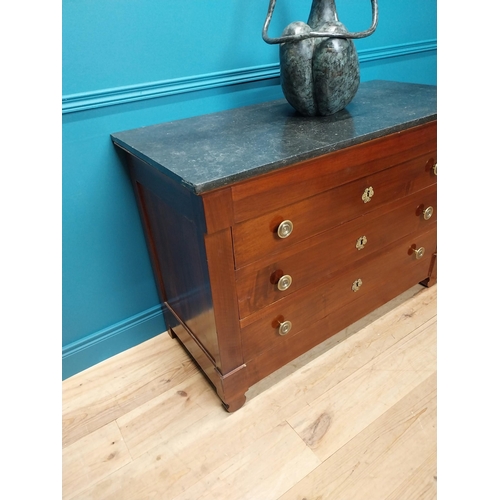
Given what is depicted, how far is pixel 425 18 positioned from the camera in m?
1.91

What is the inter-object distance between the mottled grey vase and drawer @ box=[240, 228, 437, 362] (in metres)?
0.55

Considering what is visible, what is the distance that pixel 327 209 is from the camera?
3.73ft

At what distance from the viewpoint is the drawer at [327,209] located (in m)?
1.02

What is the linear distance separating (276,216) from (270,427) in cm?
68

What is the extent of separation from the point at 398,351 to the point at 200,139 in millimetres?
1041

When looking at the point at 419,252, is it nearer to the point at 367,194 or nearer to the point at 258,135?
the point at 367,194

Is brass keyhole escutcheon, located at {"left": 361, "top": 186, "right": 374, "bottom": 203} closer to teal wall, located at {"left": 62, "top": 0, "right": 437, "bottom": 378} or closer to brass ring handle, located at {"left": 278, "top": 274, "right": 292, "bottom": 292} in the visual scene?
brass ring handle, located at {"left": 278, "top": 274, "right": 292, "bottom": 292}

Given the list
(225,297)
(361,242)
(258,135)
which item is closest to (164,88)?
(258,135)

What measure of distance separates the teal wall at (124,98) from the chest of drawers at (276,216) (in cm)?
7

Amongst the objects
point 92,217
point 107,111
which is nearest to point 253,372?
point 92,217

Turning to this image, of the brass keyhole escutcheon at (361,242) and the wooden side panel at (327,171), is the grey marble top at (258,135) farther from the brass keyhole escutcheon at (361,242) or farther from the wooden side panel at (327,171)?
the brass keyhole escutcheon at (361,242)

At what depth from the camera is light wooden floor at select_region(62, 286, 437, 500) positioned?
42.9 inches

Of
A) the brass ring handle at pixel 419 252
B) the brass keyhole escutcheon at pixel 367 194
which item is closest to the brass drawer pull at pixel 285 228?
the brass keyhole escutcheon at pixel 367 194

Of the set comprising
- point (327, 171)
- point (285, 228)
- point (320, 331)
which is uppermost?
point (327, 171)
